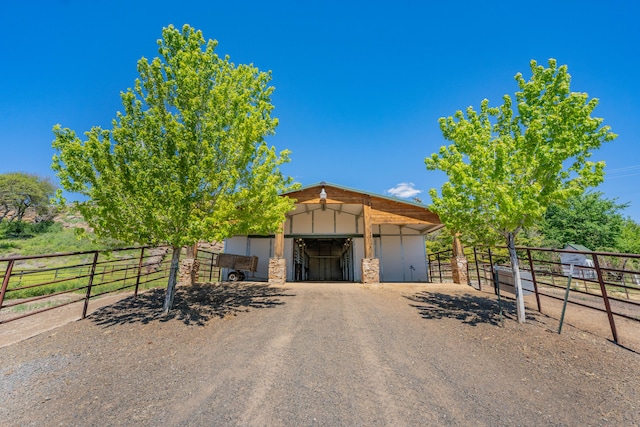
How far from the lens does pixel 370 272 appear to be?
42.6ft

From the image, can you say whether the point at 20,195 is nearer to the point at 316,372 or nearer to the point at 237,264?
the point at 237,264

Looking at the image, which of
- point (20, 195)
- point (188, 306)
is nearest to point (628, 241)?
point (188, 306)

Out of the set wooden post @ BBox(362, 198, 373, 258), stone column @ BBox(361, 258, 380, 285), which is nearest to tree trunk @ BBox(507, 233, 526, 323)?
stone column @ BBox(361, 258, 380, 285)

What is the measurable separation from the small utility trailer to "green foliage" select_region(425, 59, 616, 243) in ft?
39.1

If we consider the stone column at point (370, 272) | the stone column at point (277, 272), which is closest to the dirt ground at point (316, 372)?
the stone column at point (277, 272)

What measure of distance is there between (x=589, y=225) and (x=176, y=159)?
142 feet

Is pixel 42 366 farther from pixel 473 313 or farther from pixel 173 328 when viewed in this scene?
pixel 473 313

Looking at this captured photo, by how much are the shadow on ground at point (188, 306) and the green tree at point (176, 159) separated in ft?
1.84

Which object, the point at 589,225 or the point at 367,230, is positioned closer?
the point at 367,230

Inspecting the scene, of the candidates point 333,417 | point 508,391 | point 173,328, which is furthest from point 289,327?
point 508,391

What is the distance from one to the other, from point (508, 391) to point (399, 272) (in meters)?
15.0

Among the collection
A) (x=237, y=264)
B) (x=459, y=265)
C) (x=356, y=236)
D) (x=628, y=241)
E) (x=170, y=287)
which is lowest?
(x=170, y=287)

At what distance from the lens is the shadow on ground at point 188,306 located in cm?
609

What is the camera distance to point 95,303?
8.00m
